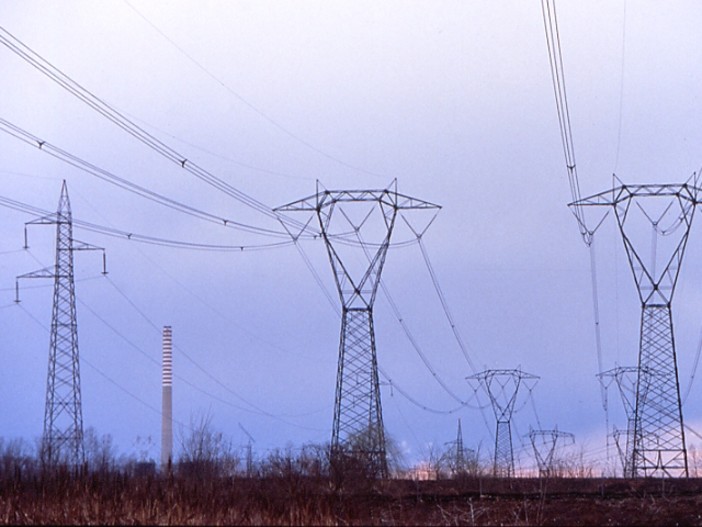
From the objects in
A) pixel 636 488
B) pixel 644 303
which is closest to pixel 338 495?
pixel 636 488

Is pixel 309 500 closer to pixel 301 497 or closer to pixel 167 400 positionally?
pixel 301 497

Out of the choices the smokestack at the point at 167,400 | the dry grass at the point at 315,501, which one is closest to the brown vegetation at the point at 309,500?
the dry grass at the point at 315,501

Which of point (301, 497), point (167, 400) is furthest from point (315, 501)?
point (167, 400)

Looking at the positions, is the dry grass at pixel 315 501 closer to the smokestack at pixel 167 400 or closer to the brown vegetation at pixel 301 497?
the brown vegetation at pixel 301 497

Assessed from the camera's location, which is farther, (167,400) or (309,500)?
(167,400)

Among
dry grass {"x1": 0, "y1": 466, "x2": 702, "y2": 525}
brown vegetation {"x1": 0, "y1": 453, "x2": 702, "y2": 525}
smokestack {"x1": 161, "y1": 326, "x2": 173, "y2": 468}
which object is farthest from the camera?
smokestack {"x1": 161, "y1": 326, "x2": 173, "y2": 468}

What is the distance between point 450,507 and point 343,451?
8.61 m

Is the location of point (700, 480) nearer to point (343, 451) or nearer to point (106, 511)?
point (343, 451)

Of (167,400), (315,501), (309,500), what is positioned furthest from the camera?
(167,400)

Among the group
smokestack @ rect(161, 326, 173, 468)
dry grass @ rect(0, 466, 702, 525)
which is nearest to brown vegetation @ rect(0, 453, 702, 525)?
dry grass @ rect(0, 466, 702, 525)

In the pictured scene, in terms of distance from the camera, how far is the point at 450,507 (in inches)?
1109

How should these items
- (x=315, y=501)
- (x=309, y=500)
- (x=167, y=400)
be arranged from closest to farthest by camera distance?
(x=309, y=500) < (x=315, y=501) < (x=167, y=400)

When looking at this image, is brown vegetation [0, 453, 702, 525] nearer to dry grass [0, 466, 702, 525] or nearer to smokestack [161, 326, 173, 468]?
dry grass [0, 466, 702, 525]

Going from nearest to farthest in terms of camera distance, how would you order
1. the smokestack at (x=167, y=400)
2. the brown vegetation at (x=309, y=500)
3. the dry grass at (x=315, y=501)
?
1. the dry grass at (x=315, y=501)
2. the brown vegetation at (x=309, y=500)
3. the smokestack at (x=167, y=400)
